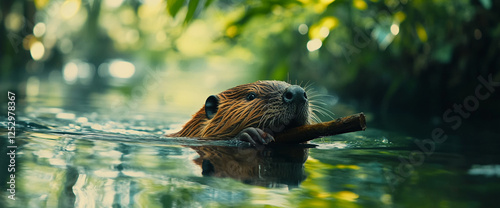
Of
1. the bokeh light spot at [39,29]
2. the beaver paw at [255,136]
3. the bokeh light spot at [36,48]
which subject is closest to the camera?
the beaver paw at [255,136]

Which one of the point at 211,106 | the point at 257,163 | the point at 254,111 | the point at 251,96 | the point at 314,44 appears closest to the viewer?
the point at 257,163

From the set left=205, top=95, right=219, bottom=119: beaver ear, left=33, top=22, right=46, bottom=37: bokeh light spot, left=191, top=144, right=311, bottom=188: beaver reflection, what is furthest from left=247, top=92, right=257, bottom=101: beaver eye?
left=33, top=22, right=46, bottom=37: bokeh light spot

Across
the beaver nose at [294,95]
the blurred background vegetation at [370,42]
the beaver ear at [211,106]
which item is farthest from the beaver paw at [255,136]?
the blurred background vegetation at [370,42]

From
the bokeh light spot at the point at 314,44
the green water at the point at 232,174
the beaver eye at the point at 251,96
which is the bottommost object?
the green water at the point at 232,174

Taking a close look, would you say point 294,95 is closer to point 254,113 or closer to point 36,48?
point 254,113

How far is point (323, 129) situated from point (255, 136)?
19.8 inches

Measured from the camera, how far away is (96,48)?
23.3 m

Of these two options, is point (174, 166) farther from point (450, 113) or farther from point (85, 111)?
point (450, 113)

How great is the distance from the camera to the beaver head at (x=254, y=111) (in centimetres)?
A: 328

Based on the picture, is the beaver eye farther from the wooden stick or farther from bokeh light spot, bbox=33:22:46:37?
bokeh light spot, bbox=33:22:46:37

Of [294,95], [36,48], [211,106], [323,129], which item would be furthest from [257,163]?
[36,48]

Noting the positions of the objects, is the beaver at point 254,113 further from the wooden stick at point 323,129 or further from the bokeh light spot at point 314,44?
the bokeh light spot at point 314,44

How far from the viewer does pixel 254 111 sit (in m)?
3.41

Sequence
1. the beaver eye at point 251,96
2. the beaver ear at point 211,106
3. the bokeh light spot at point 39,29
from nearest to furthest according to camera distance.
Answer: the beaver eye at point 251,96 → the beaver ear at point 211,106 → the bokeh light spot at point 39,29
